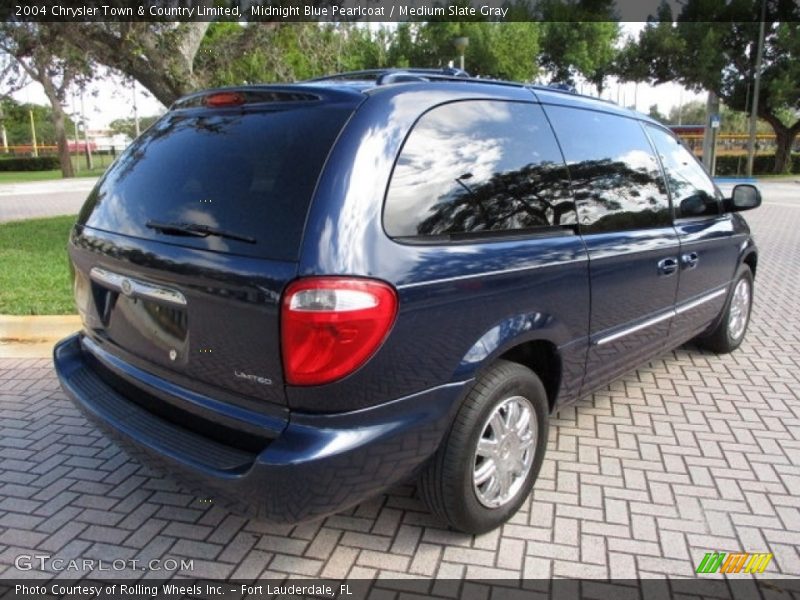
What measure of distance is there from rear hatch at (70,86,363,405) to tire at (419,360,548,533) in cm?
74

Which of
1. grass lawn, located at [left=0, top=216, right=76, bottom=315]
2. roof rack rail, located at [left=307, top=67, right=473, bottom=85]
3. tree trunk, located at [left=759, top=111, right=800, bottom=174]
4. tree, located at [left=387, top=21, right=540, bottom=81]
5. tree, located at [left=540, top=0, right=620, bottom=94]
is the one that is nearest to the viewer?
roof rack rail, located at [left=307, top=67, right=473, bottom=85]

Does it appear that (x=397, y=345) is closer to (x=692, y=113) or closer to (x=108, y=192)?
Result: (x=108, y=192)

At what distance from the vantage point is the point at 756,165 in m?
37.8

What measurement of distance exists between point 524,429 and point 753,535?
1.05 meters

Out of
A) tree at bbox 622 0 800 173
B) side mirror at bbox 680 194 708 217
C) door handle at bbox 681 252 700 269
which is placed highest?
tree at bbox 622 0 800 173

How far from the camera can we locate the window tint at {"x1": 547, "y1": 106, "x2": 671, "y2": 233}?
3.01 metres

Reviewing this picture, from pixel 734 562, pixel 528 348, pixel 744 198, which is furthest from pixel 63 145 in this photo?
pixel 734 562

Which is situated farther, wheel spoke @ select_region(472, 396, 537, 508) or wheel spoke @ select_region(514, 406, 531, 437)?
wheel spoke @ select_region(514, 406, 531, 437)

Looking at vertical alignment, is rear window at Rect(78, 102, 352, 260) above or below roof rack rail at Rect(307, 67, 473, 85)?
below

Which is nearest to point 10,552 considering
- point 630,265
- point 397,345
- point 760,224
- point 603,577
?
point 397,345

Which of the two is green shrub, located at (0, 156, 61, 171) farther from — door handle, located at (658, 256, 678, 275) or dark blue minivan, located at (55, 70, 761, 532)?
door handle, located at (658, 256, 678, 275)

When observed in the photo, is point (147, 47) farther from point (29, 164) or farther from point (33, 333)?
point (29, 164)

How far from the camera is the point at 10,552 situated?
2.65m

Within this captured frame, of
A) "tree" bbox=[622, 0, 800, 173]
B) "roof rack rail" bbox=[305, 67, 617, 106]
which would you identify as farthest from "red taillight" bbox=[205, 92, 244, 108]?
"tree" bbox=[622, 0, 800, 173]
